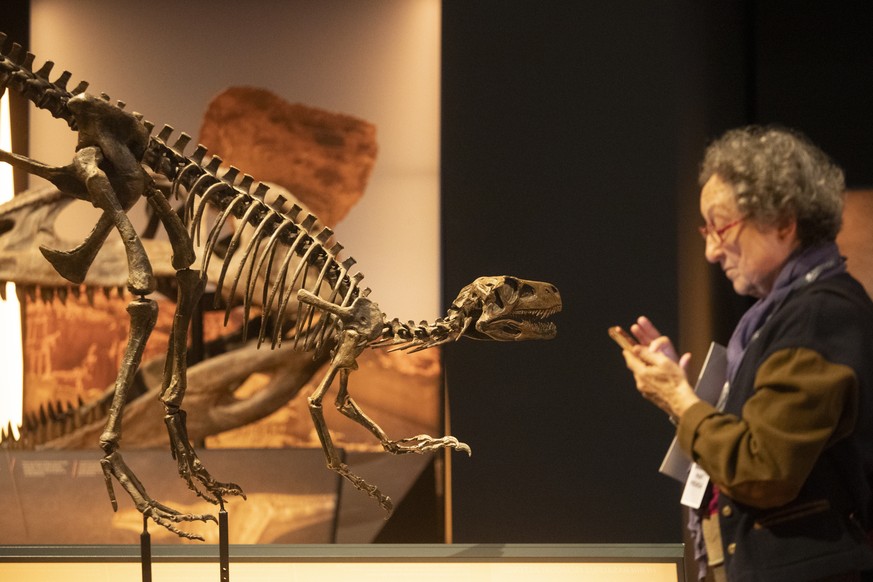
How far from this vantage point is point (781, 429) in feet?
6.50

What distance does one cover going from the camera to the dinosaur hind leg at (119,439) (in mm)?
2629

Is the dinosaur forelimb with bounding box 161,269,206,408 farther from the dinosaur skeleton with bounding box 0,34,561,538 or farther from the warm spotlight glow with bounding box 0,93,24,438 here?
the warm spotlight glow with bounding box 0,93,24,438

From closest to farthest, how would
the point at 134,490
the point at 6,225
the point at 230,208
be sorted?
the point at 134,490
the point at 230,208
the point at 6,225

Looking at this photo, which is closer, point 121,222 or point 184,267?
point 121,222

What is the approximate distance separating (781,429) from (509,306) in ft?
3.99

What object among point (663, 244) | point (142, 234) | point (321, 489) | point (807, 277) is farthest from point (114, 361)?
point (807, 277)

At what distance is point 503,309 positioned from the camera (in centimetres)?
306

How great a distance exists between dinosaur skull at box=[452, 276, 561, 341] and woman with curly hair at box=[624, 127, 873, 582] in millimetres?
746

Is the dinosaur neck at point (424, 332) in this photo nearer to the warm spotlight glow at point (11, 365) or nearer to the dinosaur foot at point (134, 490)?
the dinosaur foot at point (134, 490)

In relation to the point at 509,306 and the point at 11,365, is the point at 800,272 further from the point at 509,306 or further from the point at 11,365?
the point at 11,365

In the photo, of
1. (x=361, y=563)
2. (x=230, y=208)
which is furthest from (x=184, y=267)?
(x=361, y=563)

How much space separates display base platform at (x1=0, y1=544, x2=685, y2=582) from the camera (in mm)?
3389

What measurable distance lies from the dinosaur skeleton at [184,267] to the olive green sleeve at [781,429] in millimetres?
1103

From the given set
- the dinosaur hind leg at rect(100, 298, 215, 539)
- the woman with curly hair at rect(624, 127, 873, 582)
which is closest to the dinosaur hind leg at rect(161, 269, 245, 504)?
the dinosaur hind leg at rect(100, 298, 215, 539)
